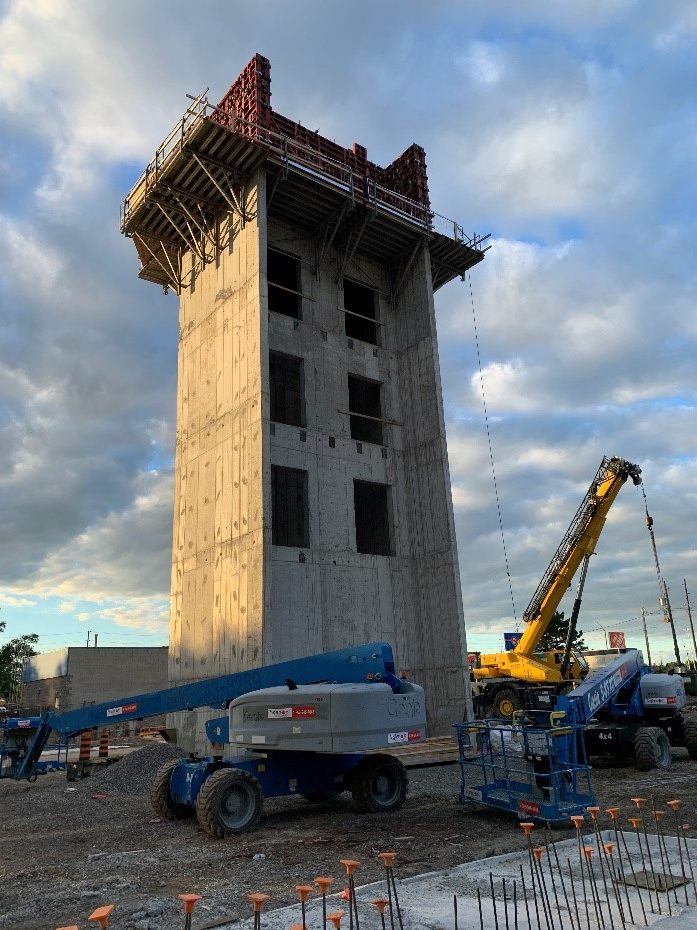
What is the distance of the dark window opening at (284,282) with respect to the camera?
93.2 ft

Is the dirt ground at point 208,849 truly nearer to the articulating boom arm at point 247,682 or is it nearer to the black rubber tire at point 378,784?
the black rubber tire at point 378,784

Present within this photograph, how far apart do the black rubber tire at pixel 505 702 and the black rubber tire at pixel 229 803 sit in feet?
62.9

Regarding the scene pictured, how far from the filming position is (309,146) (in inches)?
1168

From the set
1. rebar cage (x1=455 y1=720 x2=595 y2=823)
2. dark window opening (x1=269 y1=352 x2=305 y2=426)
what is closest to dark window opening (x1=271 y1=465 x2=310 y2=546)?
dark window opening (x1=269 y1=352 x2=305 y2=426)

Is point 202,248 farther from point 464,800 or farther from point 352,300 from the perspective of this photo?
point 464,800

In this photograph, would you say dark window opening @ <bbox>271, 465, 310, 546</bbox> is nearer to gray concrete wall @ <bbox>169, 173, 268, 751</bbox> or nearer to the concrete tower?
the concrete tower

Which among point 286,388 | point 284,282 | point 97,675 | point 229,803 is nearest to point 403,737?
point 229,803

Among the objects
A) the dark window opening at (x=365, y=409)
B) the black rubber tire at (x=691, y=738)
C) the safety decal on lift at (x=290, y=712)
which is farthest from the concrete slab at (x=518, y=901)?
the dark window opening at (x=365, y=409)

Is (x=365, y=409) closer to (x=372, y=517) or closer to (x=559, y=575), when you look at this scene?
(x=372, y=517)

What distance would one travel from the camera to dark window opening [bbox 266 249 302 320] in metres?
28.4

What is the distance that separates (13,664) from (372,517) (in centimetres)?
5607

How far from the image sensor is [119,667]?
58.4 metres

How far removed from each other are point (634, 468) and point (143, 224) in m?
23.1

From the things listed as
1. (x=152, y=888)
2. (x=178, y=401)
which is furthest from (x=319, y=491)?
(x=152, y=888)
